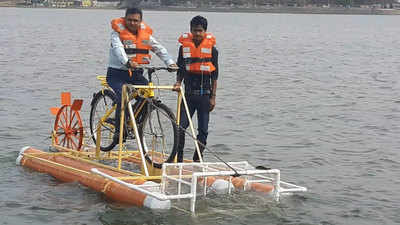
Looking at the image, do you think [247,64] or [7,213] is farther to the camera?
[247,64]

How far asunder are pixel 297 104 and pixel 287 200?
1281 centimetres

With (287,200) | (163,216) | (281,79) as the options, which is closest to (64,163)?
(163,216)

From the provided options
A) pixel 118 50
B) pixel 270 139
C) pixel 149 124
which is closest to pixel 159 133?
pixel 149 124

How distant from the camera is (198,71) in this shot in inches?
472

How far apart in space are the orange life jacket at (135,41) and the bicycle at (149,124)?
0.82ft

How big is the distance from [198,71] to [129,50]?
1.07 metres

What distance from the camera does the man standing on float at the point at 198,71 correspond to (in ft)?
39.0

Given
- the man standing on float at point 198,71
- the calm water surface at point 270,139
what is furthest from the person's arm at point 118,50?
the calm water surface at point 270,139

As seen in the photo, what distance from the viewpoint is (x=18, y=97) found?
2375 centimetres

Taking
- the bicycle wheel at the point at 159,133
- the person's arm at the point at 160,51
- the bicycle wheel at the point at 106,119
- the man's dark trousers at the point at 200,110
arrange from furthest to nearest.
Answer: the bicycle wheel at the point at 106,119 → the man's dark trousers at the point at 200,110 → the person's arm at the point at 160,51 → the bicycle wheel at the point at 159,133

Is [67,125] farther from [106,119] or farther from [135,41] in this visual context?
[135,41]

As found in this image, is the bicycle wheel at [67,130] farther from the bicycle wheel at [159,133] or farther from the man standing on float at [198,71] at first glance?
the man standing on float at [198,71]

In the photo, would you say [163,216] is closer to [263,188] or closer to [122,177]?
[122,177]

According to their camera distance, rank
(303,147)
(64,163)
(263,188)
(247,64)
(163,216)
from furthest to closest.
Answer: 1. (247,64)
2. (303,147)
3. (64,163)
4. (263,188)
5. (163,216)
